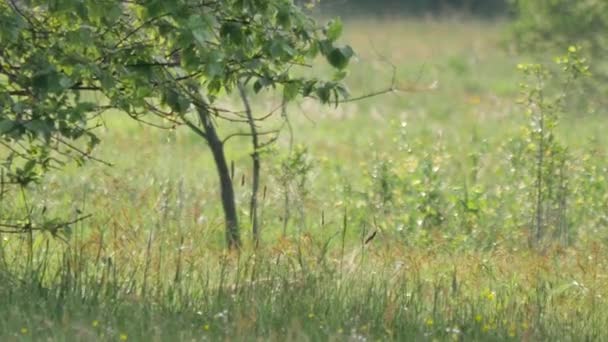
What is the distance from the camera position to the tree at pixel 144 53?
253 inches

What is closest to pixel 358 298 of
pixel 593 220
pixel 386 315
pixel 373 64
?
pixel 386 315

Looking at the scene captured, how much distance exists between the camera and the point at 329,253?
866cm

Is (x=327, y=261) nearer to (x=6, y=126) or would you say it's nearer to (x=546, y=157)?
(x=6, y=126)

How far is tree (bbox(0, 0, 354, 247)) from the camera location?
644 cm

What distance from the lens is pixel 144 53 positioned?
686cm

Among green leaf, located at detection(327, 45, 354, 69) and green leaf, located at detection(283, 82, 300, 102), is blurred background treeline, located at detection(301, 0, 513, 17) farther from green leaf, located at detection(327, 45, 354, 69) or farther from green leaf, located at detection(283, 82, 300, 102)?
green leaf, located at detection(327, 45, 354, 69)

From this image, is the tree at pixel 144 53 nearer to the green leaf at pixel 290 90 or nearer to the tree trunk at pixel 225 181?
the green leaf at pixel 290 90

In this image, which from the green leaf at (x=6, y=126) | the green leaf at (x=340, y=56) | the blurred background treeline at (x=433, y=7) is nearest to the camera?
the green leaf at (x=6, y=126)

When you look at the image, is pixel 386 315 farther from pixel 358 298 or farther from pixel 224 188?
pixel 224 188

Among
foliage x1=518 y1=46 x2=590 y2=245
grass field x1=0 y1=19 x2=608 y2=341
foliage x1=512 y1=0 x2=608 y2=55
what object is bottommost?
grass field x1=0 y1=19 x2=608 y2=341

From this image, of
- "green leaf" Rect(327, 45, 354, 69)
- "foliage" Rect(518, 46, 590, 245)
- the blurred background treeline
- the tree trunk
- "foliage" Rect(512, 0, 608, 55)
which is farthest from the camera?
the blurred background treeline

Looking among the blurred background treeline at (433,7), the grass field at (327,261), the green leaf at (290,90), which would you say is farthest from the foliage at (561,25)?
the blurred background treeline at (433,7)

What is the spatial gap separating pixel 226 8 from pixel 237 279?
1.41 m

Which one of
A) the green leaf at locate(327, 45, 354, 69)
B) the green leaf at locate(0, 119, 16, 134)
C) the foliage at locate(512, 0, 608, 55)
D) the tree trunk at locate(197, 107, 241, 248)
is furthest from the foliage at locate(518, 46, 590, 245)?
the foliage at locate(512, 0, 608, 55)
